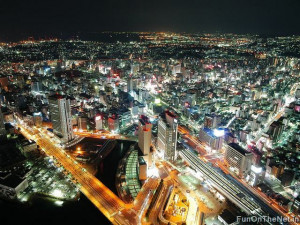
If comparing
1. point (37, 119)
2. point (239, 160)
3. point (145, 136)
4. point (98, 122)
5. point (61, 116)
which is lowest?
point (239, 160)

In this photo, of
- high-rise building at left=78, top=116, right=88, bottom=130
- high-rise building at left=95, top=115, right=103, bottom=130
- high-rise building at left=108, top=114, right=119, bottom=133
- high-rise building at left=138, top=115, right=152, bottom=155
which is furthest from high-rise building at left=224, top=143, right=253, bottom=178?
high-rise building at left=78, top=116, right=88, bottom=130

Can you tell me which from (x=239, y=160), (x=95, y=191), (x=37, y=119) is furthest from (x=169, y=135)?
(x=37, y=119)

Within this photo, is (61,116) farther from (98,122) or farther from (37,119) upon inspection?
(37,119)

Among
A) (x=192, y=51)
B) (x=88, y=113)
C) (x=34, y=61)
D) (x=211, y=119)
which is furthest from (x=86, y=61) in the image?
(x=211, y=119)

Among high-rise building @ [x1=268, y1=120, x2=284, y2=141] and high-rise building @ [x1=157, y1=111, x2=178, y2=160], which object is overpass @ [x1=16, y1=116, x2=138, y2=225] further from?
high-rise building @ [x1=268, y1=120, x2=284, y2=141]

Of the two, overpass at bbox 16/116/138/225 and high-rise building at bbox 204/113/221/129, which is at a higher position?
high-rise building at bbox 204/113/221/129

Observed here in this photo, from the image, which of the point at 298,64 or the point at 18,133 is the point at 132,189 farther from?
the point at 298,64
